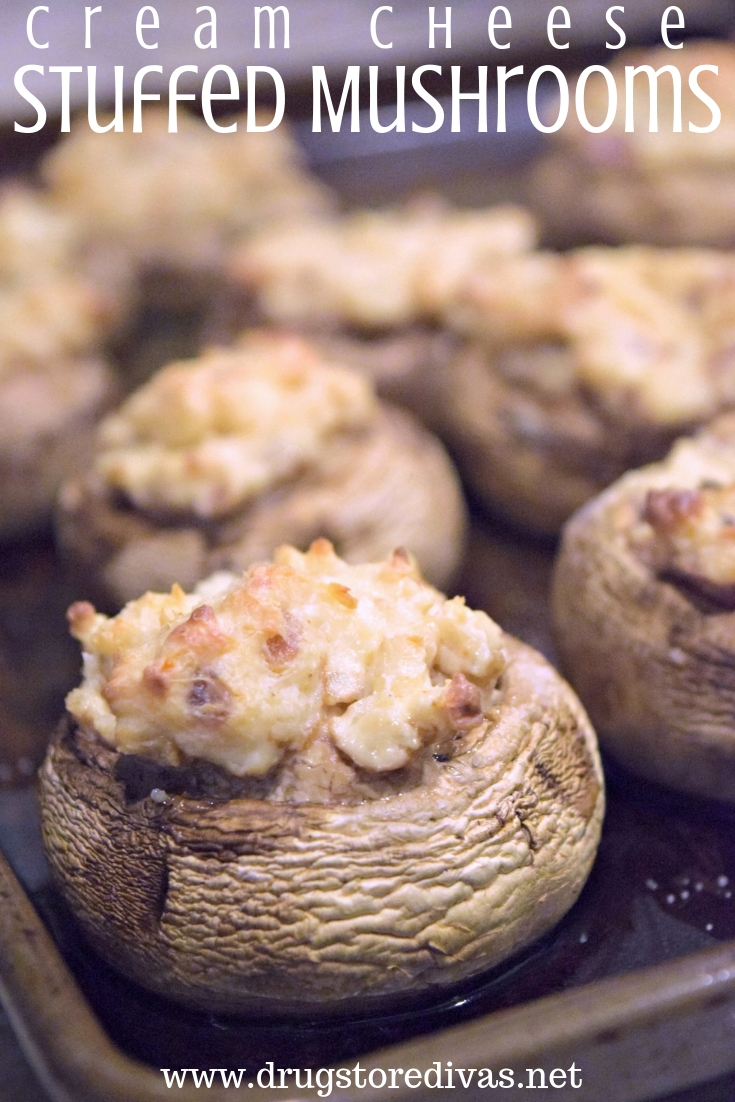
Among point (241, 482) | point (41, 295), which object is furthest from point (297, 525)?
point (41, 295)

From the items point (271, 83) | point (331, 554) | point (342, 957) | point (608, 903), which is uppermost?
point (271, 83)

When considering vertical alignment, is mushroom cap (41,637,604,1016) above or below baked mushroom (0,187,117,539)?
below

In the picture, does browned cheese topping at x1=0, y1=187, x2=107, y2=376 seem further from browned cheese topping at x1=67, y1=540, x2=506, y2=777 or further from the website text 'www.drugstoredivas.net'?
the website text 'www.drugstoredivas.net'

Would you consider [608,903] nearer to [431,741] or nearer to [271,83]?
[431,741]

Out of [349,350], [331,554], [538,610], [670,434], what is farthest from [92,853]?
[349,350]

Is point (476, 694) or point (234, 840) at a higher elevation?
point (476, 694)

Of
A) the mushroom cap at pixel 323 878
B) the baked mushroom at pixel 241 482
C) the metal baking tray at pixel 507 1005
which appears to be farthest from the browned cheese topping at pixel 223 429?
the mushroom cap at pixel 323 878

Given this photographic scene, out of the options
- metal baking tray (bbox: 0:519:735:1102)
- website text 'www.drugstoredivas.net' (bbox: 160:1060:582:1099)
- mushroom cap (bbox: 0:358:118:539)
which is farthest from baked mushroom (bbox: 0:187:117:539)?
website text 'www.drugstoredivas.net' (bbox: 160:1060:582:1099)
